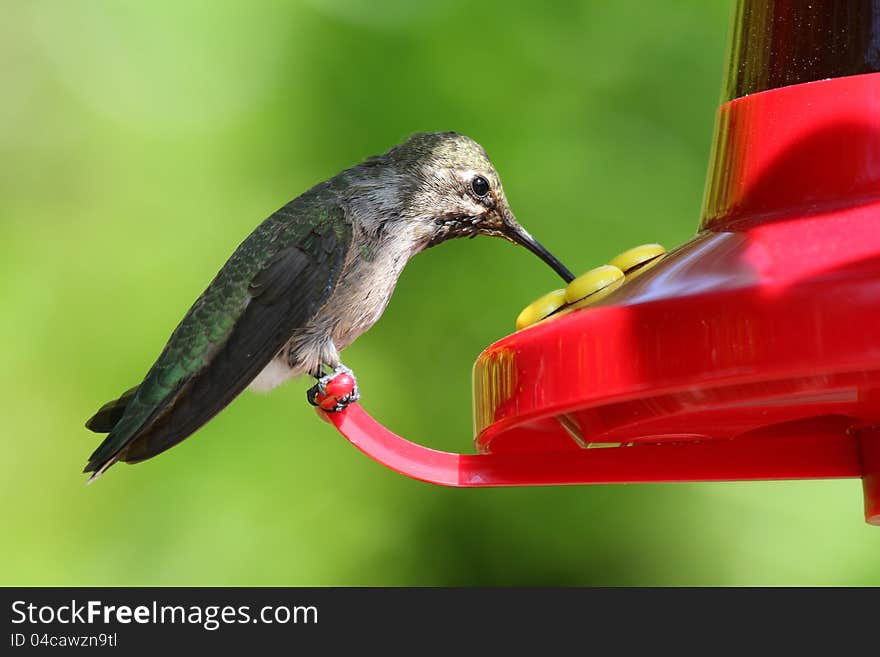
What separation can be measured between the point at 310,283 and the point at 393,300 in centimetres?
111

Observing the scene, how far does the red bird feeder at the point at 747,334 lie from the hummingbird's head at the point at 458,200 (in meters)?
1.25

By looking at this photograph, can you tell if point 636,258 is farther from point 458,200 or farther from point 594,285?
point 458,200

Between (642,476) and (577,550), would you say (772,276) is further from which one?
(577,550)

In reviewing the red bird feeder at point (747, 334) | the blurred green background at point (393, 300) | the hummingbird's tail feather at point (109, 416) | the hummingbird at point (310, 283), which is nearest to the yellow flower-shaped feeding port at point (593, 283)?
the red bird feeder at point (747, 334)

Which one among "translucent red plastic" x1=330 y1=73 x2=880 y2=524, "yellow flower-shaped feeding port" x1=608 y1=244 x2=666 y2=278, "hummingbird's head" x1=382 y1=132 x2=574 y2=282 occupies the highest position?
"hummingbird's head" x1=382 y1=132 x2=574 y2=282

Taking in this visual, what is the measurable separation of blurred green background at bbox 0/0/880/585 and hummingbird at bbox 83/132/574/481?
0.73m

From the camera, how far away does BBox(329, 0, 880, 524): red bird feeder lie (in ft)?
5.11

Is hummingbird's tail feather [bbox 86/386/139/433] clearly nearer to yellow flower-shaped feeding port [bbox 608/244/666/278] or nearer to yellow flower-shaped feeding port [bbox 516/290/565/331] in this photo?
yellow flower-shaped feeding port [bbox 516/290/565/331]

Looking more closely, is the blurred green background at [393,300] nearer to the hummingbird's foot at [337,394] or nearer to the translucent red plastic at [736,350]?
the hummingbird's foot at [337,394]

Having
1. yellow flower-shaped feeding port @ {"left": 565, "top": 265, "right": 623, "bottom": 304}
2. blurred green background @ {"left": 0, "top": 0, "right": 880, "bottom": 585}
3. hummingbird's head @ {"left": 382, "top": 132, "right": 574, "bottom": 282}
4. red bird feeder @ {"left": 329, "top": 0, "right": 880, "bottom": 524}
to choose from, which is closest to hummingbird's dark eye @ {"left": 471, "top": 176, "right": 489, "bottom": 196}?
hummingbird's head @ {"left": 382, "top": 132, "right": 574, "bottom": 282}

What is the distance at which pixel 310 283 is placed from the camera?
359 cm

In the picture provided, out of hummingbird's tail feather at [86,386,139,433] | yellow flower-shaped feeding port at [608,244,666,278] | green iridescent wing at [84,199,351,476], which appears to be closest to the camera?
yellow flower-shaped feeding port at [608,244,666,278]

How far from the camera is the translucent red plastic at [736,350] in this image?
1548 millimetres

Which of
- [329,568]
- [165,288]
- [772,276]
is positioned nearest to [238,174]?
[165,288]
